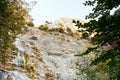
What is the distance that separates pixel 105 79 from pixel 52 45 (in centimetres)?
968

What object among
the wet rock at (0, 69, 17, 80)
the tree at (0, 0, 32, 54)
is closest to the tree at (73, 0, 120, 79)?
the tree at (0, 0, 32, 54)

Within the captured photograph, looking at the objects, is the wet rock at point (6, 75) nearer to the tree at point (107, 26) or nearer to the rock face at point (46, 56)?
the rock face at point (46, 56)

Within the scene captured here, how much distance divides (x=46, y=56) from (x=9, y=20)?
1442cm

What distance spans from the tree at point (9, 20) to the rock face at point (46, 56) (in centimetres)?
477

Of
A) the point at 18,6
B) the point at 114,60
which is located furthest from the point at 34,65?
the point at 114,60

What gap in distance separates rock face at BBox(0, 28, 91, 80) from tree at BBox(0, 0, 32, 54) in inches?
188

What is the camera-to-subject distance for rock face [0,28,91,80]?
28.2 m

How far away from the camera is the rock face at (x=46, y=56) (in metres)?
28.2

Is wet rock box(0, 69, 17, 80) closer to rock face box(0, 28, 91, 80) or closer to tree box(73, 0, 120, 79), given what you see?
rock face box(0, 28, 91, 80)

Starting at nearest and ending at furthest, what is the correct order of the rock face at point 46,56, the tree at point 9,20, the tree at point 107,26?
the tree at point 107,26, the tree at point 9,20, the rock face at point 46,56

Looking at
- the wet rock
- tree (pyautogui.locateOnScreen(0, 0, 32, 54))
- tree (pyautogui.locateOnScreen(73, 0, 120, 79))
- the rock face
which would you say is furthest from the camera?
the rock face

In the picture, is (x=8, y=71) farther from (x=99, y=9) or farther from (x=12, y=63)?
(x=99, y=9)

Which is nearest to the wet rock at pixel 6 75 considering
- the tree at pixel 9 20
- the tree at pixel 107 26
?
the tree at pixel 9 20

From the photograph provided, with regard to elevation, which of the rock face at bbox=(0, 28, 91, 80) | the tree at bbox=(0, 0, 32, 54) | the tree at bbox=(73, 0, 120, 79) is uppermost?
the rock face at bbox=(0, 28, 91, 80)
